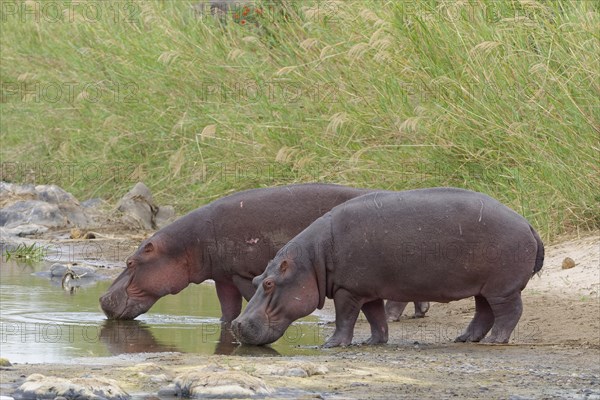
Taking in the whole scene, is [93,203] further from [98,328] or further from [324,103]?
[98,328]

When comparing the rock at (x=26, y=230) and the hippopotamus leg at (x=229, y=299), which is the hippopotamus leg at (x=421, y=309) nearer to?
the hippopotamus leg at (x=229, y=299)

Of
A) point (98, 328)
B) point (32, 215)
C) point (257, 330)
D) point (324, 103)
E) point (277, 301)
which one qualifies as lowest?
point (98, 328)

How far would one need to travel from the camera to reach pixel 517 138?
33.6 feet

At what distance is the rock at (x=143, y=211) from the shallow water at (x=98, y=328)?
2694 millimetres

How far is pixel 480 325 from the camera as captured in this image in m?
7.26

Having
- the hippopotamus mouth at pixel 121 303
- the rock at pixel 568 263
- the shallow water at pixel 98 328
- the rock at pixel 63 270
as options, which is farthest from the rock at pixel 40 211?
the rock at pixel 568 263

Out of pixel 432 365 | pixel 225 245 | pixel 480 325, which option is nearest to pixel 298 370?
pixel 432 365

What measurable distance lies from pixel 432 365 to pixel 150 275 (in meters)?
2.74

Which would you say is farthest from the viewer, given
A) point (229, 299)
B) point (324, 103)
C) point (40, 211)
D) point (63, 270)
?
point (40, 211)

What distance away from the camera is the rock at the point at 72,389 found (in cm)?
487

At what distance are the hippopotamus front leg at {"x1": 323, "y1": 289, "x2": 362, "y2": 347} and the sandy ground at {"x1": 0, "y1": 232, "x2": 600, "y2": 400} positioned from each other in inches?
3.9

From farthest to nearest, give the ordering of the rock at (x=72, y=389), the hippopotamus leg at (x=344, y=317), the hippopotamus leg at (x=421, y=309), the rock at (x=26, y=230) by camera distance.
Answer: the rock at (x=26, y=230), the hippopotamus leg at (x=421, y=309), the hippopotamus leg at (x=344, y=317), the rock at (x=72, y=389)

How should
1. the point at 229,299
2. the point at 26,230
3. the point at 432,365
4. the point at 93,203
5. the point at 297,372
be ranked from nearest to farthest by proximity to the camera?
the point at 297,372 → the point at 432,365 → the point at 229,299 → the point at 26,230 → the point at 93,203

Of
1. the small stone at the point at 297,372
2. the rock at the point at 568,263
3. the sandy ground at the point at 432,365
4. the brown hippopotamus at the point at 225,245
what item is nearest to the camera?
the sandy ground at the point at 432,365
